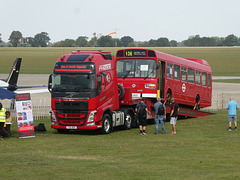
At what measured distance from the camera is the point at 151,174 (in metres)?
12.6

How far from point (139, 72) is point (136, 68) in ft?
0.99

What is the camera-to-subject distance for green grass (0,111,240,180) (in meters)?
12.8

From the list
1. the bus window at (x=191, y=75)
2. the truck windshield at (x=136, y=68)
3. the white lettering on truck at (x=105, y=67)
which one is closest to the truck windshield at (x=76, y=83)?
the white lettering on truck at (x=105, y=67)

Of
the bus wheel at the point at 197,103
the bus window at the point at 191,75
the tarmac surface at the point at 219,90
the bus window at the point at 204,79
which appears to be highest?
the bus window at the point at 191,75

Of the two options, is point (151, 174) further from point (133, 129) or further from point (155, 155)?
point (133, 129)

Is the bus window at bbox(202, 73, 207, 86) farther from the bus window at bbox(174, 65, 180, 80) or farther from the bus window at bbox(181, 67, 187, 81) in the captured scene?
the bus window at bbox(174, 65, 180, 80)

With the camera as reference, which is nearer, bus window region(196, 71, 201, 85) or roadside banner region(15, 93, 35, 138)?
roadside banner region(15, 93, 35, 138)

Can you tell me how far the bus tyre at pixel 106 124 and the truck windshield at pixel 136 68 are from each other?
415 cm

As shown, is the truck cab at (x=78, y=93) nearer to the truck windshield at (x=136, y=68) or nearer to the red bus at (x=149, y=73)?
the red bus at (x=149, y=73)

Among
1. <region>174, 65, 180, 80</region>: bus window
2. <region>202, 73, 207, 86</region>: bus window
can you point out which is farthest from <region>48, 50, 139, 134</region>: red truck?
<region>202, 73, 207, 86</region>: bus window

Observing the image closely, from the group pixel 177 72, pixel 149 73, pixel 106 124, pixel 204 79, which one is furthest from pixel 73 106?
pixel 204 79

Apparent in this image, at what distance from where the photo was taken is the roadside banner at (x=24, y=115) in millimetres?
21484

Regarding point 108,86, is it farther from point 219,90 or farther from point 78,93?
point 219,90

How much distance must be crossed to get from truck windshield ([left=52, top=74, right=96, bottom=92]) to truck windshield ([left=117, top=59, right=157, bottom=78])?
17.0 ft
